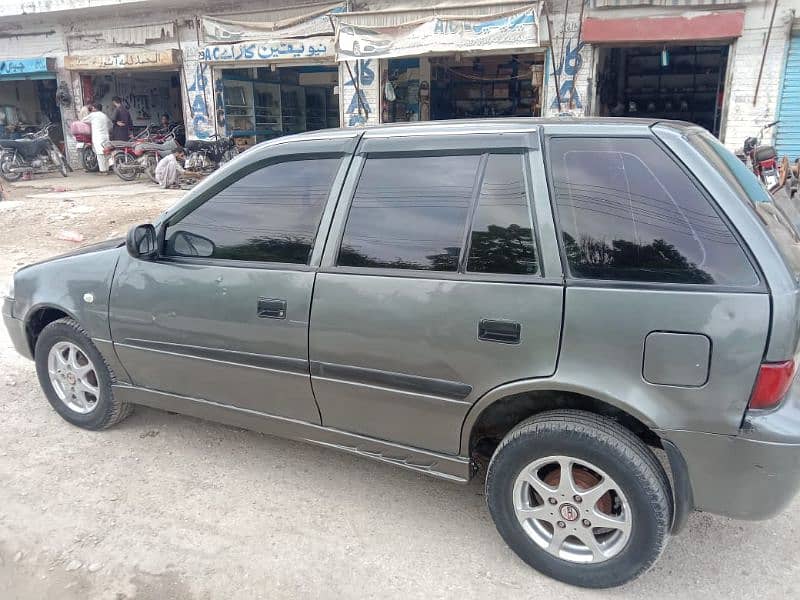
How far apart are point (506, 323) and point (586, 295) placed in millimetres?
317

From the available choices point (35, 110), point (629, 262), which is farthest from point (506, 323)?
point (35, 110)

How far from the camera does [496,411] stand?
8.66ft

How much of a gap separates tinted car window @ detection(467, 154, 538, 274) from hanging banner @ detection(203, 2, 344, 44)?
11.4 metres

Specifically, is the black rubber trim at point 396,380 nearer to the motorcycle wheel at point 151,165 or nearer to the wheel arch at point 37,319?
the wheel arch at point 37,319

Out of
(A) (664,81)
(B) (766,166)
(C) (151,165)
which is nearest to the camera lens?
(B) (766,166)

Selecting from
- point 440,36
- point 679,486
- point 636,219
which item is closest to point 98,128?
point 440,36

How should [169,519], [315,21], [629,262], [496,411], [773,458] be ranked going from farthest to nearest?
[315,21] → [169,519] → [496,411] → [629,262] → [773,458]

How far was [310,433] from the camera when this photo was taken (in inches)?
120

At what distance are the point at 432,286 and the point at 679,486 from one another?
1197mm

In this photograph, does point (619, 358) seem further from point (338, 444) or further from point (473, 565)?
point (338, 444)

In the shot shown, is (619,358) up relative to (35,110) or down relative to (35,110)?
down

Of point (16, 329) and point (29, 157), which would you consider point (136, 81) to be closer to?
point (29, 157)

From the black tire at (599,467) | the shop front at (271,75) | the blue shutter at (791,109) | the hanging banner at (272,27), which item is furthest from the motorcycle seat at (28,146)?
the black tire at (599,467)

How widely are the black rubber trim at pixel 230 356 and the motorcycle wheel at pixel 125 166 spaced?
1251 centimetres
